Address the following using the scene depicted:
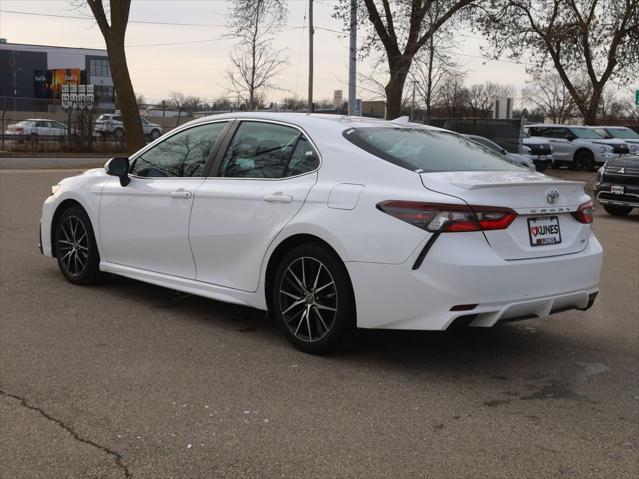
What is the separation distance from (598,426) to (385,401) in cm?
111

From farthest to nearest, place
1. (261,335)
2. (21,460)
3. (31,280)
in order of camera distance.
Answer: (31,280)
(261,335)
(21,460)

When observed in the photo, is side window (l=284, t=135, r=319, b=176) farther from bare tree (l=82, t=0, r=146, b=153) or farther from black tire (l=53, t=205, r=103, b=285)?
bare tree (l=82, t=0, r=146, b=153)

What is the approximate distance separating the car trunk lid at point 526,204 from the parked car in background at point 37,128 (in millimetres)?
34951

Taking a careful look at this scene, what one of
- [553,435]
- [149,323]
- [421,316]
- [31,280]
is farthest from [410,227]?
[31,280]

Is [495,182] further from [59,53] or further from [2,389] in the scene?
[59,53]

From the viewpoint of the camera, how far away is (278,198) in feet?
17.0

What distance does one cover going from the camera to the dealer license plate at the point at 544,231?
15.4ft

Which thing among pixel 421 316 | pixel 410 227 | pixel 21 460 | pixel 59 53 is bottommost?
pixel 21 460

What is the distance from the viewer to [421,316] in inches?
176

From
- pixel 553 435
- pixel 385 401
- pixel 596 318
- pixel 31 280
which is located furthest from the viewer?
pixel 31 280

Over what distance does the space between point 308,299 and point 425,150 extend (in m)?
1.29

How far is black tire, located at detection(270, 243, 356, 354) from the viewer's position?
4.77m

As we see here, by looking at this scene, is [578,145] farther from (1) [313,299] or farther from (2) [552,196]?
(1) [313,299]

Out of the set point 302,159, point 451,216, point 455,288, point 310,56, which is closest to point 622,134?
point 310,56
